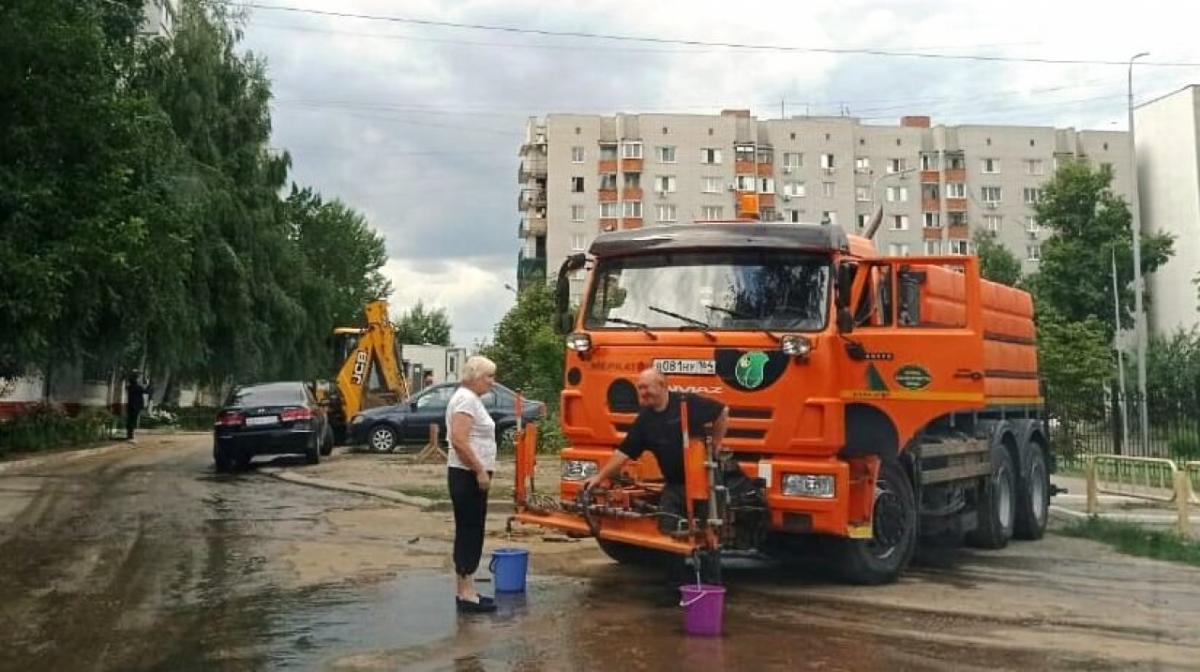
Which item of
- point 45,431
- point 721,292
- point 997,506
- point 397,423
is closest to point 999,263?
point 397,423

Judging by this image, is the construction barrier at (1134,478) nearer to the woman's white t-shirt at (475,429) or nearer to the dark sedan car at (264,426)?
the woman's white t-shirt at (475,429)

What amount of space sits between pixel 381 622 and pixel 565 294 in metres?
3.61

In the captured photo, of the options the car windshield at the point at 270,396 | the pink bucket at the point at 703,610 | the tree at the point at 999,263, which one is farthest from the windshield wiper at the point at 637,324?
the tree at the point at 999,263

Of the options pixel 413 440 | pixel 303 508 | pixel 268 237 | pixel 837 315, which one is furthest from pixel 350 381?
pixel 837 315

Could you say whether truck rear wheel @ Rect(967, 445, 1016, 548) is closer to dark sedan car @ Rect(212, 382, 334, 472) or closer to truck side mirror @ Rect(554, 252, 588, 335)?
truck side mirror @ Rect(554, 252, 588, 335)

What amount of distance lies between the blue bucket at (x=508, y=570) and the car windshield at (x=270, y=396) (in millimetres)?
Result: 13985

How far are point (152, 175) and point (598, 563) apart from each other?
1357cm

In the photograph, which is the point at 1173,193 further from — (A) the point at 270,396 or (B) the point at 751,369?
(B) the point at 751,369

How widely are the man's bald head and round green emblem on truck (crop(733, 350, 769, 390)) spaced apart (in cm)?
77

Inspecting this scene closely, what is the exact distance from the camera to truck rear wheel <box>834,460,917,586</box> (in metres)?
9.32

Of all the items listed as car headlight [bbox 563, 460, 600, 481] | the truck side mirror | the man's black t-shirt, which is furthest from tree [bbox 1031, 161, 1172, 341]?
the man's black t-shirt

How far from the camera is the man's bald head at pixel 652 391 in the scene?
8422 millimetres

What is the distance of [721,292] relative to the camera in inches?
368

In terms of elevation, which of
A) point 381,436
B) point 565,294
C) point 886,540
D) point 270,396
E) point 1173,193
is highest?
point 1173,193
